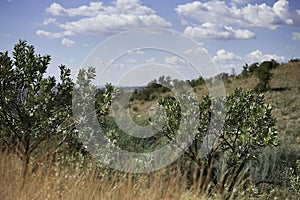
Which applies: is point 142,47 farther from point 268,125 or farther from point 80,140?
point 268,125

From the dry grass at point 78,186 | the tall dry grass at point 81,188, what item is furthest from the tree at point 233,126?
the tall dry grass at point 81,188

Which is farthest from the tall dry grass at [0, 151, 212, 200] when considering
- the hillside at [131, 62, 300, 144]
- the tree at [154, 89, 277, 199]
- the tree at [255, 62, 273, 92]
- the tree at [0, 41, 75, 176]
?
the tree at [255, 62, 273, 92]

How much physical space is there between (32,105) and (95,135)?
3.24 feet

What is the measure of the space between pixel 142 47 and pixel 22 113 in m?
2.08

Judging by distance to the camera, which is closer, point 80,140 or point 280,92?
point 80,140

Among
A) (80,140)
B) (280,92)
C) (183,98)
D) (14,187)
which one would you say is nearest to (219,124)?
(183,98)

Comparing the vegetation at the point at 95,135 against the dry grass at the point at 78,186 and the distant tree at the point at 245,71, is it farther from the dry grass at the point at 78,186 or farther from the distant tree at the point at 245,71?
the distant tree at the point at 245,71

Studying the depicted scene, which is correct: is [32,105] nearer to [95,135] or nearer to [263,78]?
[95,135]

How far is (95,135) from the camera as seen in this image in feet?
22.6

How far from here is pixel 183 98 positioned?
792cm

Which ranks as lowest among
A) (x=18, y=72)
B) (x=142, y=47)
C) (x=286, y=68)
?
(x=18, y=72)

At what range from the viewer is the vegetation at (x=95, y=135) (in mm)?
4746

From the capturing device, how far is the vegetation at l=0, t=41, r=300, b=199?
4.75 meters

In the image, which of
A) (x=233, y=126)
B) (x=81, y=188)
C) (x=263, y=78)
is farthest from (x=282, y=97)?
(x=81, y=188)
